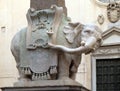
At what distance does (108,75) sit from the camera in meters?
15.0

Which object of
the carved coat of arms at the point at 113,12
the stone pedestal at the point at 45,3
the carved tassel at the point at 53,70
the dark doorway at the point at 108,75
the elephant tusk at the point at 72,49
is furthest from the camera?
the carved coat of arms at the point at 113,12

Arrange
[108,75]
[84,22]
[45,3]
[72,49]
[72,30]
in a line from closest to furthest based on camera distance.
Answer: [72,49], [72,30], [45,3], [108,75], [84,22]

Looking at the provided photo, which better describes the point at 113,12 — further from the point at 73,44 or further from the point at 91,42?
the point at 91,42

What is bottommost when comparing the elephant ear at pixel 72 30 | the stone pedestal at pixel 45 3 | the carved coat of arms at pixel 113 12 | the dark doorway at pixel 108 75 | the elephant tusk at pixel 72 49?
the dark doorway at pixel 108 75

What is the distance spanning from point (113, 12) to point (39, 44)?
10.4m

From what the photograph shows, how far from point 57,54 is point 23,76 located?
→ 1.52 ft

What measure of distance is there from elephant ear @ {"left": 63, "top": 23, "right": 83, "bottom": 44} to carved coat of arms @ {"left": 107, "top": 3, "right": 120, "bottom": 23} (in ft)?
33.5

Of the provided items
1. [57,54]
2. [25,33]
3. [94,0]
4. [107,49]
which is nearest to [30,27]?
[25,33]

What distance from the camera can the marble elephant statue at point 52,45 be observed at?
479 cm

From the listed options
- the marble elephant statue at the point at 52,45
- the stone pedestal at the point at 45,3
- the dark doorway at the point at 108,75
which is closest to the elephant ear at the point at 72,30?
the marble elephant statue at the point at 52,45

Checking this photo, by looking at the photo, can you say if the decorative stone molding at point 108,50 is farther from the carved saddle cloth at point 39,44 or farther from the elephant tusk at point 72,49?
the elephant tusk at point 72,49

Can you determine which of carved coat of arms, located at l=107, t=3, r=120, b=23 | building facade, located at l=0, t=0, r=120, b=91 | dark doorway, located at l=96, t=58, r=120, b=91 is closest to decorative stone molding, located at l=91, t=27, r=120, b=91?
building facade, located at l=0, t=0, r=120, b=91

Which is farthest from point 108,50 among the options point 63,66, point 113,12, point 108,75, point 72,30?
point 63,66

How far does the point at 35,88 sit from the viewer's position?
15.4ft
